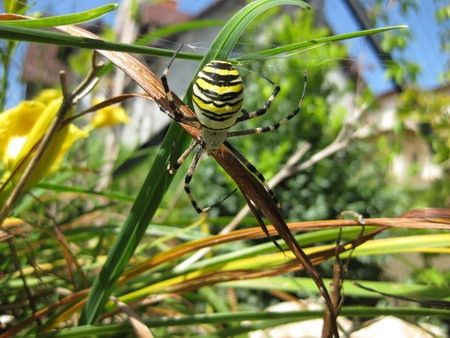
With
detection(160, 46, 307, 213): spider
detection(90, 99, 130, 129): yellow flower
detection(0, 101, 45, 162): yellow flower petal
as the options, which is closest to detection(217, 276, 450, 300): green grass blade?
detection(160, 46, 307, 213): spider

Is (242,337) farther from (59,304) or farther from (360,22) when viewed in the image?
(360,22)

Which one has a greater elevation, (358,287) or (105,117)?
(105,117)

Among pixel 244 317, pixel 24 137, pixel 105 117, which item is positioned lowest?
pixel 244 317

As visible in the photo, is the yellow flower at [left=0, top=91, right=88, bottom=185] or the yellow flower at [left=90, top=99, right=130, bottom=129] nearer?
the yellow flower at [left=0, top=91, right=88, bottom=185]

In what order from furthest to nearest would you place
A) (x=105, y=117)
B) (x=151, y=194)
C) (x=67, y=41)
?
(x=105, y=117)
(x=151, y=194)
(x=67, y=41)

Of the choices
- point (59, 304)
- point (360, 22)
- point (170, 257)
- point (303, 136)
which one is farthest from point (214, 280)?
point (303, 136)

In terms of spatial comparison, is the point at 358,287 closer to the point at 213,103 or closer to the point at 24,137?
the point at 213,103

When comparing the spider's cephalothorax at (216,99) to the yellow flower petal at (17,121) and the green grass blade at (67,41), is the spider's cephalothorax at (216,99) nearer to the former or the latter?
the green grass blade at (67,41)

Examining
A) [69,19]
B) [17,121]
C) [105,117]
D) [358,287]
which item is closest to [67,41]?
[69,19]

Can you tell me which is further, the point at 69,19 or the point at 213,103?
the point at 213,103

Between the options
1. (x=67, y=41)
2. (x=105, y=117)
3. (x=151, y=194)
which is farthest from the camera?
(x=105, y=117)

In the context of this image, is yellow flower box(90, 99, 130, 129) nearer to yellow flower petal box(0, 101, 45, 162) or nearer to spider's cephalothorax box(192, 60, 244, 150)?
yellow flower petal box(0, 101, 45, 162)
